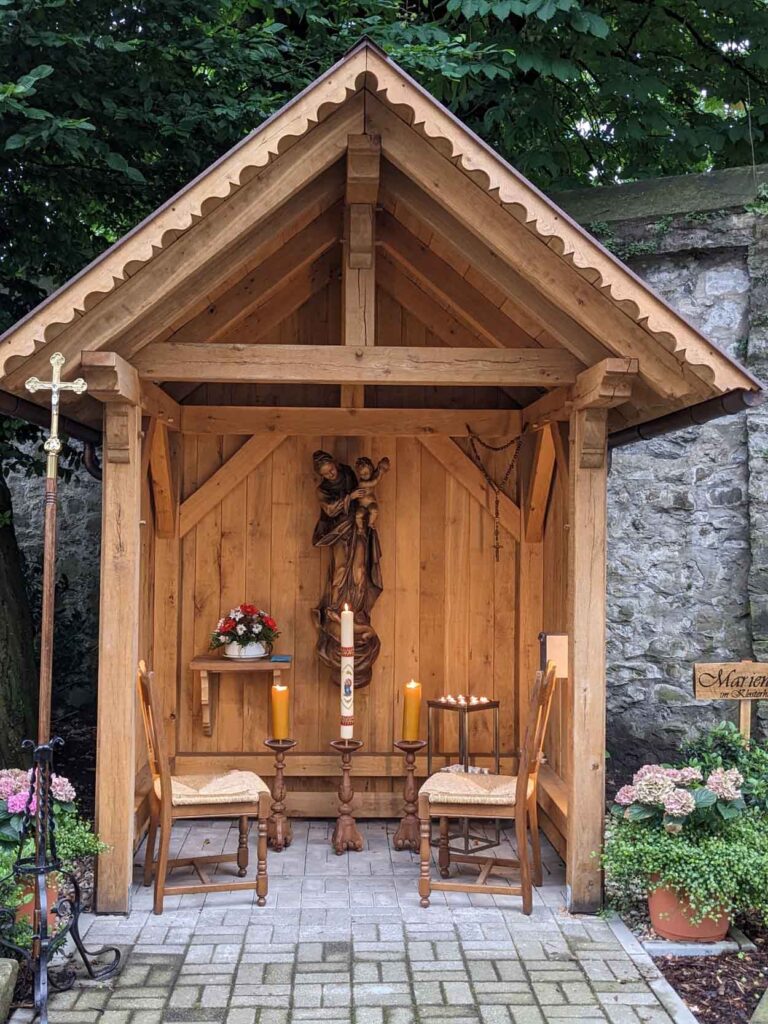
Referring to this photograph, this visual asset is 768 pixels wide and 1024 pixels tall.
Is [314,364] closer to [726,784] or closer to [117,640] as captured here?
[117,640]

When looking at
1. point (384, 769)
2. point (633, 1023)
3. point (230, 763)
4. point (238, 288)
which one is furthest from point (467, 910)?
point (238, 288)

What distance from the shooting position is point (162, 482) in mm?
5633

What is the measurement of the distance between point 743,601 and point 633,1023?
13.0 ft

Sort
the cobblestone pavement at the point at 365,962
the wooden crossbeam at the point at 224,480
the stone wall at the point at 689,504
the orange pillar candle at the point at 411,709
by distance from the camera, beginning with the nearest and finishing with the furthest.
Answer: the cobblestone pavement at the point at 365,962 < the orange pillar candle at the point at 411,709 < the wooden crossbeam at the point at 224,480 < the stone wall at the point at 689,504

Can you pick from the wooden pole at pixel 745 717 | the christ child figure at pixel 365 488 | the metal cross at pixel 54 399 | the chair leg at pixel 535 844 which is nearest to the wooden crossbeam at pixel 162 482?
the christ child figure at pixel 365 488

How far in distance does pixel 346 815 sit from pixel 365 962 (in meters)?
1.51

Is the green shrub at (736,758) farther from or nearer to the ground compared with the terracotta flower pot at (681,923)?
farther from the ground

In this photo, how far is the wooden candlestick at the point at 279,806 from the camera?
5125mm

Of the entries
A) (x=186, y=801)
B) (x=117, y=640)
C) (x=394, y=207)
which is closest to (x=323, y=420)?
(x=394, y=207)

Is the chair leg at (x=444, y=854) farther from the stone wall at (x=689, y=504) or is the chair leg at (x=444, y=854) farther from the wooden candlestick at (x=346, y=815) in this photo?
the stone wall at (x=689, y=504)

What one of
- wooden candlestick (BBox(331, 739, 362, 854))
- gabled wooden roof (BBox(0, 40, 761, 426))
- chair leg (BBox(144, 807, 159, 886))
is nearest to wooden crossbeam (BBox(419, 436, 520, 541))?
→ gabled wooden roof (BBox(0, 40, 761, 426))

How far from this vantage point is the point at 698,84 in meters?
8.13

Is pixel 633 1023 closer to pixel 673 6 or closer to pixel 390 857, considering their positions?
pixel 390 857

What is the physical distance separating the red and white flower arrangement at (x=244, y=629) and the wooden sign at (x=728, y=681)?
103 inches
